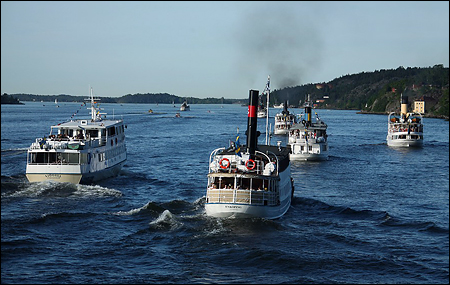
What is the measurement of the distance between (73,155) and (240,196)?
79.0ft

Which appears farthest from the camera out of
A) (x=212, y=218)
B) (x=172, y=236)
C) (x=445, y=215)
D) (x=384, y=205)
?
(x=384, y=205)

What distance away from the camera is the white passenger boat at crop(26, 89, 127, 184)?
56.3 meters

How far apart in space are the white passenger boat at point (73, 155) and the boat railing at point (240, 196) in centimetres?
2154

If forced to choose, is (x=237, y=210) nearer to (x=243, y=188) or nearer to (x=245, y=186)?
(x=243, y=188)

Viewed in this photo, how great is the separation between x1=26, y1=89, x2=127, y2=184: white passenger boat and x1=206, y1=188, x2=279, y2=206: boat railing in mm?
21539

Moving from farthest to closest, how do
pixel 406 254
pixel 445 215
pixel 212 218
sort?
pixel 445 215 → pixel 212 218 → pixel 406 254

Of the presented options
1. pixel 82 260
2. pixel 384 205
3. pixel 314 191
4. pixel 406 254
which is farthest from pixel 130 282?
pixel 314 191

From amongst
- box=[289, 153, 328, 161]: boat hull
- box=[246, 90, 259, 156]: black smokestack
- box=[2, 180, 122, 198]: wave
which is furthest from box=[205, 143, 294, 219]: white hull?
box=[289, 153, 328, 161]: boat hull

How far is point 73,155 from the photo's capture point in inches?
2239

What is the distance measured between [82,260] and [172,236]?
7828 mm

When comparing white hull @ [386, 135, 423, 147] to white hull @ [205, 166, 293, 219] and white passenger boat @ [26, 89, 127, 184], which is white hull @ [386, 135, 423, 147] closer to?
white passenger boat @ [26, 89, 127, 184]

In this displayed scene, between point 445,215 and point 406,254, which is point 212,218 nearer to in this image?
point 406,254

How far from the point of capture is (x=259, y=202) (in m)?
40.6

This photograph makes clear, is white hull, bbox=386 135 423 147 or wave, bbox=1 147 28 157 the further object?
white hull, bbox=386 135 423 147
